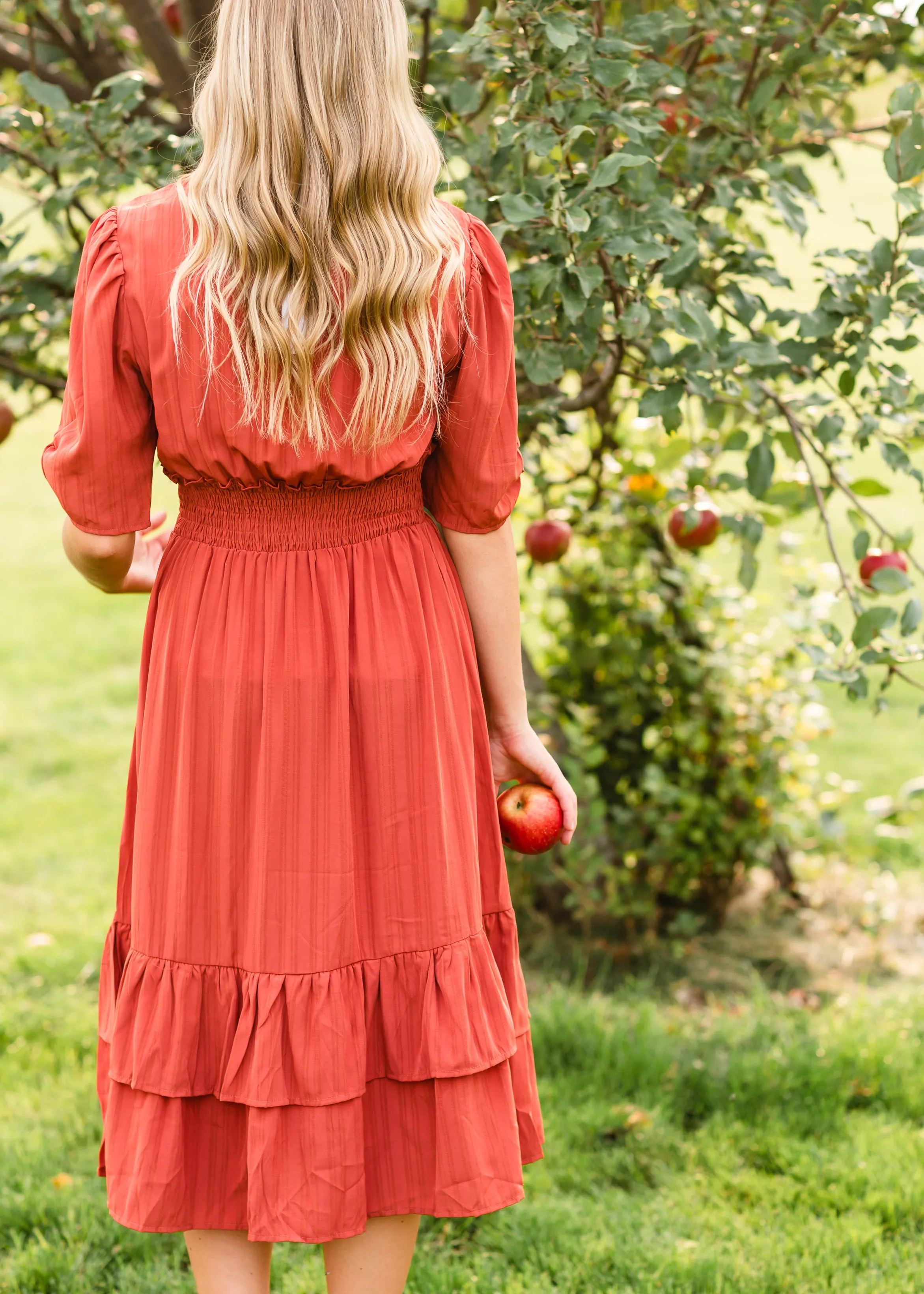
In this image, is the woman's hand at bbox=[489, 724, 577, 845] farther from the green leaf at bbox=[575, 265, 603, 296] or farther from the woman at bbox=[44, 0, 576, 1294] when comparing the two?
the green leaf at bbox=[575, 265, 603, 296]

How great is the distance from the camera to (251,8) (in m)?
1.37

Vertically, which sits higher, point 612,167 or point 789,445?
point 612,167

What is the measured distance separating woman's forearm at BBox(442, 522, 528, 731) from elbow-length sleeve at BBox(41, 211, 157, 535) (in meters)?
0.42

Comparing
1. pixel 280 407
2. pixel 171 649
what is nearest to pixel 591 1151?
pixel 171 649

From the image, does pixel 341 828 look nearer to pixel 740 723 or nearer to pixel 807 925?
pixel 740 723

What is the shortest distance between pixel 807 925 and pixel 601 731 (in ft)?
2.59

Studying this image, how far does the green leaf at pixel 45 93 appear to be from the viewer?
2141 millimetres

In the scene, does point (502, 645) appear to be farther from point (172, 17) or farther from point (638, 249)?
point (172, 17)

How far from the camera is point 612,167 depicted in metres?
1.79

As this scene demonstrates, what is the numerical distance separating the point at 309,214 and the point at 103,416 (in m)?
0.33

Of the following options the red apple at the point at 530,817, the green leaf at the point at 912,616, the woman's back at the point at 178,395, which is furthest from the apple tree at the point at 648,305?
the red apple at the point at 530,817

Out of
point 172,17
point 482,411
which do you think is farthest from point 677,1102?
point 172,17

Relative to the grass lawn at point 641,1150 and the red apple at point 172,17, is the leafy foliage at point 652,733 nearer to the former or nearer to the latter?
the grass lawn at point 641,1150

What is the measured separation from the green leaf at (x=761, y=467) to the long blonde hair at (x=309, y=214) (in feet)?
3.02
